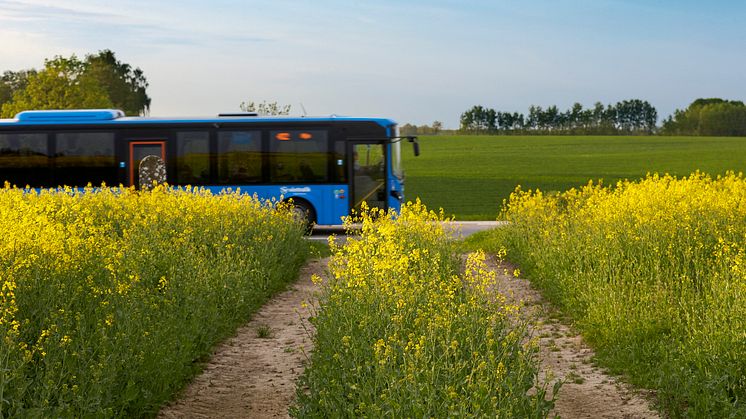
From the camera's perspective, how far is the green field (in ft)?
133

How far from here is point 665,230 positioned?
40.1ft

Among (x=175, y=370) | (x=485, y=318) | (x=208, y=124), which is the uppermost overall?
(x=208, y=124)

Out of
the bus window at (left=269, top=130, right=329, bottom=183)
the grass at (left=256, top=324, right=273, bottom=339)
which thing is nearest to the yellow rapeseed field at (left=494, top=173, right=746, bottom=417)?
the grass at (left=256, top=324, right=273, bottom=339)

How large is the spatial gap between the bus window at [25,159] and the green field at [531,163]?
1247 centimetres

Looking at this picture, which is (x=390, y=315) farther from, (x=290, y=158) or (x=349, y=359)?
(x=290, y=158)

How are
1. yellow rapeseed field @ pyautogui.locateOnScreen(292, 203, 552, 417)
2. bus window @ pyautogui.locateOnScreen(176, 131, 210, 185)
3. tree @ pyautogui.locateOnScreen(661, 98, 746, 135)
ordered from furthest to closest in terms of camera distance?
tree @ pyautogui.locateOnScreen(661, 98, 746, 135) → bus window @ pyautogui.locateOnScreen(176, 131, 210, 185) → yellow rapeseed field @ pyautogui.locateOnScreen(292, 203, 552, 417)

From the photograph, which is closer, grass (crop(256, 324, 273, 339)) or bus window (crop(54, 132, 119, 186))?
grass (crop(256, 324, 273, 339))

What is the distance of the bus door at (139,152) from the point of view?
22062mm

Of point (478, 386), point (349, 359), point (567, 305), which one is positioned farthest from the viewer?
point (567, 305)

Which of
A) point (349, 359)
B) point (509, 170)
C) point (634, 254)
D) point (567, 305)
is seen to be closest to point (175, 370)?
point (349, 359)

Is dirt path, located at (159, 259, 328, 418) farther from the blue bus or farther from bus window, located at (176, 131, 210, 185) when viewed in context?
bus window, located at (176, 131, 210, 185)

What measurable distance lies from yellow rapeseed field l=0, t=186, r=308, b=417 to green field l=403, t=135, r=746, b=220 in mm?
16460

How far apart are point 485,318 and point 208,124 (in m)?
15.6

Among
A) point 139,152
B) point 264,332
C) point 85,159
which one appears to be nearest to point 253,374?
point 264,332
